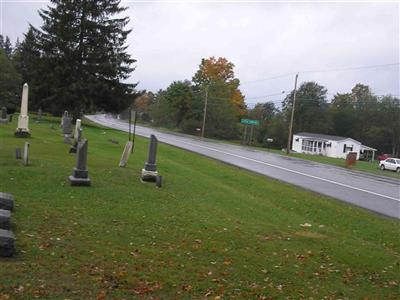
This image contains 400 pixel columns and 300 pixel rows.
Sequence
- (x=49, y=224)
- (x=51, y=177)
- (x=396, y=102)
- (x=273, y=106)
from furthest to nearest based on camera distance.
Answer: (x=273, y=106) < (x=396, y=102) < (x=51, y=177) < (x=49, y=224)

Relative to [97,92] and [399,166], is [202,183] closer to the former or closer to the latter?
[97,92]

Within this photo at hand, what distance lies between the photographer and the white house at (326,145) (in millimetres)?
81812

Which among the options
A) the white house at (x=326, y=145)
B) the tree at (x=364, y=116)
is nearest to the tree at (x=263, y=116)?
the white house at (x=326, y=145)

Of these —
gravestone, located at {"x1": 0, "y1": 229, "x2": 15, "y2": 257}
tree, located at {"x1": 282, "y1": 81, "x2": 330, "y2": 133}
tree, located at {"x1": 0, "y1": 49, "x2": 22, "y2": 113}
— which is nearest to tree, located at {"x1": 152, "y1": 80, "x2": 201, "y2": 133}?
tree, located at {"x1": 282, "y1": 81, "x2": 330, "y2": 133}

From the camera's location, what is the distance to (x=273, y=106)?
128 metres

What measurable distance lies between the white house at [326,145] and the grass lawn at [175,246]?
70.7 metres

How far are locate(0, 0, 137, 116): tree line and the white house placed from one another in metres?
42.0

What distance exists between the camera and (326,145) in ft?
A: 270

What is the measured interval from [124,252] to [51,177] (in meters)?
5.88

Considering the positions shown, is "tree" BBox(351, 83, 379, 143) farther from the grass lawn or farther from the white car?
the grass lawn

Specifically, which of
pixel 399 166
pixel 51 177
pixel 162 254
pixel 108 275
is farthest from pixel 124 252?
pixel 399 166

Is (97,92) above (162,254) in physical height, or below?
above

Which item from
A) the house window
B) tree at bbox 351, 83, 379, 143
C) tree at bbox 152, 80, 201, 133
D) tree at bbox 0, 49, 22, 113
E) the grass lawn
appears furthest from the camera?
tree at bbox 351, 83, 379, 143

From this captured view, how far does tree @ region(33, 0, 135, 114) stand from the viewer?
157 feet
